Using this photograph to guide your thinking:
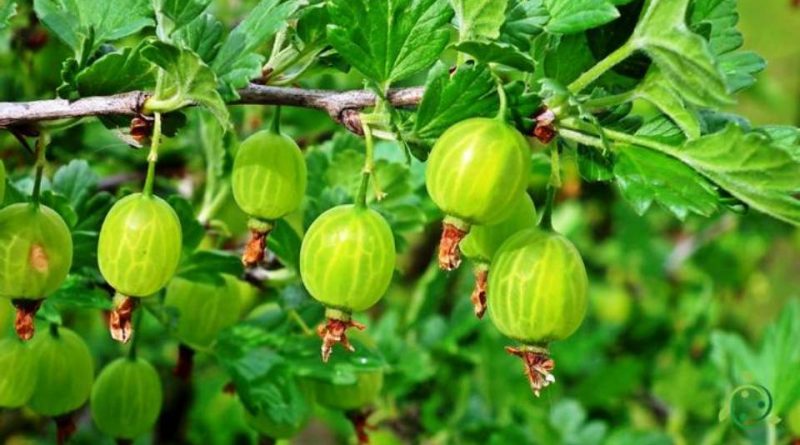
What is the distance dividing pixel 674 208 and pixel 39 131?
589 millimetres

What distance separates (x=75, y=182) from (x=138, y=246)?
1.20 feet

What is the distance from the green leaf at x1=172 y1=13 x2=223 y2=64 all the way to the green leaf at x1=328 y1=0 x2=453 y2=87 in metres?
0.14

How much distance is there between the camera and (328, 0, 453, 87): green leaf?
99 cm

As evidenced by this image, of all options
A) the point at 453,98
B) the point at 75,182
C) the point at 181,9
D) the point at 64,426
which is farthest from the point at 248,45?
the point at 64,426

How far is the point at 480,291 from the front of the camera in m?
1.05

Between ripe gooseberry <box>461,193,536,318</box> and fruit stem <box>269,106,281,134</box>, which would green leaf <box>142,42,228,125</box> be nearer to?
fruit stem <box>269,106,281,134</box>

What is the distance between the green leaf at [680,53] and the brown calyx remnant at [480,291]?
250 mm

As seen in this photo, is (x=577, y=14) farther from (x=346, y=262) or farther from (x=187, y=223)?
(x=187, y=223)

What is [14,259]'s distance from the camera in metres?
1.03

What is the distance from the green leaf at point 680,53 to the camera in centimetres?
86

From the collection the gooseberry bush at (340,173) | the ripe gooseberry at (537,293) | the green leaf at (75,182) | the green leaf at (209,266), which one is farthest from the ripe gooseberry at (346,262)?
the green leaf at (75,182)

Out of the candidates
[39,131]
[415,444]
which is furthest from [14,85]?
[415,444]

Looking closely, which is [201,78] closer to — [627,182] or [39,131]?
[39,131]

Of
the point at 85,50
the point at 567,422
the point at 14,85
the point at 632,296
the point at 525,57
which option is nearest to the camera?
the point at 525,57
